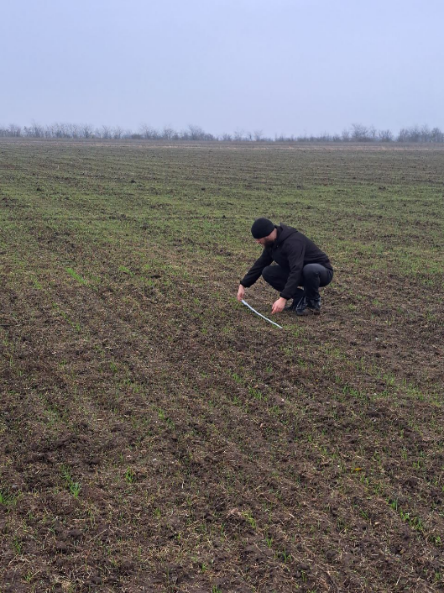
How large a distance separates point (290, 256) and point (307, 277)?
40 cm

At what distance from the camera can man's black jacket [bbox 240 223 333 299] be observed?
6371mm

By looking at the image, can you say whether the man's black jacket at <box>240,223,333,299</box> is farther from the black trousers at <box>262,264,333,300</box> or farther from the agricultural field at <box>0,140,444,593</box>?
the agricultural field at <box>0,140,444,593</box>

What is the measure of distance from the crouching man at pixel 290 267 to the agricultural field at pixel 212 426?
1.10 ft

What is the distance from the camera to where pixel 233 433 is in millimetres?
4348

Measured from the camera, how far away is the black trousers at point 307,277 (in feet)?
22.1

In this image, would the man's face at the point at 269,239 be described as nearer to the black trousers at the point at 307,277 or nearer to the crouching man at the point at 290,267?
Answer: the crouching man at the point at 290,267

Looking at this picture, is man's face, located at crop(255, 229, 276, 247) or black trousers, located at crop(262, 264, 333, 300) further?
black trousers, located at crop(262, 264, 333, 300)

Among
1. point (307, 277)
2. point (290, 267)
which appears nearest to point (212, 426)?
point (290, 267)

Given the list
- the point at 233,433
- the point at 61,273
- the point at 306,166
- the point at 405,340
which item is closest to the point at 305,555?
the point at 233,433

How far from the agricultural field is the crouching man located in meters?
0.34

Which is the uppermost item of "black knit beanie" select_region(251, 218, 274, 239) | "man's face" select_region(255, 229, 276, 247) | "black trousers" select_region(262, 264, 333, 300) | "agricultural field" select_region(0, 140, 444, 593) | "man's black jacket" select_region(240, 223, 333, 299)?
"black knit beanie" select_region(251, 218, 274, 239)

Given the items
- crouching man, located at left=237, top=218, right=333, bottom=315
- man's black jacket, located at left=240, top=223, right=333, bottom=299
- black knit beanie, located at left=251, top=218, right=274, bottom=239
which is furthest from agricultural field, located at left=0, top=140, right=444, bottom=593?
black knit beanie, located at left=251, top=218, right=274, bottom=239

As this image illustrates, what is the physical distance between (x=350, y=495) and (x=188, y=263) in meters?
6.01

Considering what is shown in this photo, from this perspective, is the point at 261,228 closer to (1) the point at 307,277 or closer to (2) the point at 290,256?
(2) the point at 290,256
